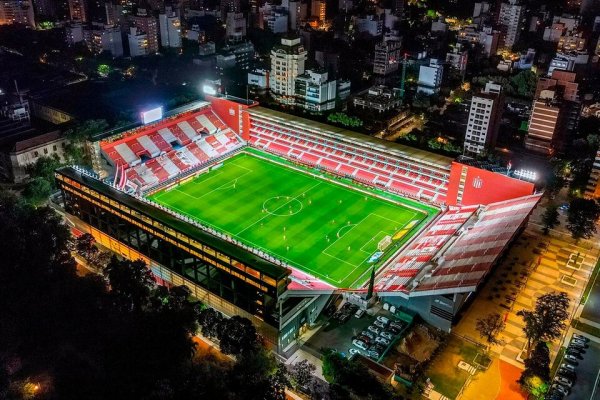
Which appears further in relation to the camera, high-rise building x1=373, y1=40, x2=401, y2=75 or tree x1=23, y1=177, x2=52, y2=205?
high-rise building x1=373, y1=40, x2=401, y2=75

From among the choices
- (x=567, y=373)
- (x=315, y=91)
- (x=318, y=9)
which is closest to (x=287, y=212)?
(x=567, y=373)

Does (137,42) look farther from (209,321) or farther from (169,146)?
(209,321)

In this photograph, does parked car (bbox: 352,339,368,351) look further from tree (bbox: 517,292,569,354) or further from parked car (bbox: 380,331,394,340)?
tree (bbox: 517,292,569,354)

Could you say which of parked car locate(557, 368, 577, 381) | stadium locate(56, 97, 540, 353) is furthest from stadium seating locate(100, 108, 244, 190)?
parked car locate(557, 368, 577, 381)

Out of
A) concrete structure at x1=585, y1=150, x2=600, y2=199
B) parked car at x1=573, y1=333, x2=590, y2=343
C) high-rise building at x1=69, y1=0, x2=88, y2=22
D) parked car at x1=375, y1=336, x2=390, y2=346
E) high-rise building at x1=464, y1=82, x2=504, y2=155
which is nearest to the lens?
parked car at x1=375, y1=336, x2=390, y2=346

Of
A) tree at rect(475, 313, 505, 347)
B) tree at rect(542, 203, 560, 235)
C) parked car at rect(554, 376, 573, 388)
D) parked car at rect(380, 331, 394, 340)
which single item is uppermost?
tree at rect(542, 203, 560, 235)

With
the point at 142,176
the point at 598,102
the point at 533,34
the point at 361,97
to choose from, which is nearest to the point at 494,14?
the point at 533,34
